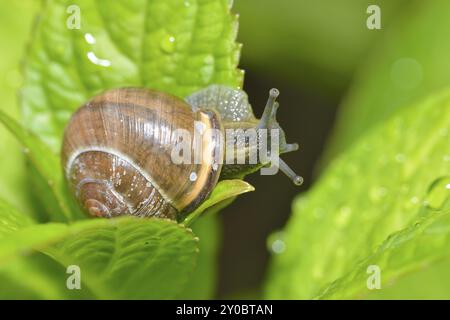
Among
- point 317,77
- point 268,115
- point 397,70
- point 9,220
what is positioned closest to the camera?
point 9,220

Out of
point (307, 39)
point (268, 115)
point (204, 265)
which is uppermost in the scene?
point (307, 39)

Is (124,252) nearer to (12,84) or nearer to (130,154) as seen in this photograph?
(130,154)

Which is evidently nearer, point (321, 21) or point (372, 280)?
point (372, 280)

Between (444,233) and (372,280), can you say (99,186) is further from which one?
(444,233)

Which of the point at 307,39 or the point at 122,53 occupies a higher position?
the point at 307,39

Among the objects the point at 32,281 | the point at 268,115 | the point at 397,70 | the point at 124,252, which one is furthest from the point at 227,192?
the point at 397,70

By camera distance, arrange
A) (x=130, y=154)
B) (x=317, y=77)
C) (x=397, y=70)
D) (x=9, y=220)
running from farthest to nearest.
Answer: (x=317, y=77) → (x=397, y=70) → (x=130, y=154) → (x=9, y=220)
